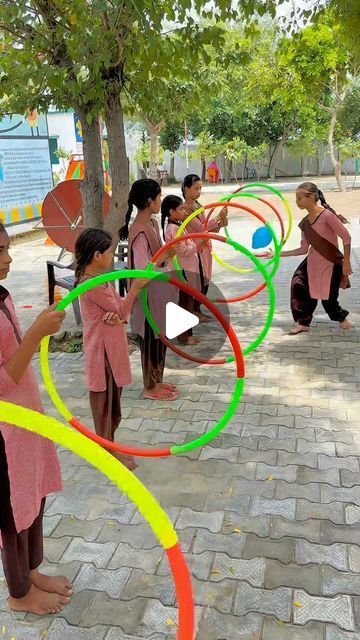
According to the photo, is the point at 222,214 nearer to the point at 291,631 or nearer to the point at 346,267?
the point at 346,267

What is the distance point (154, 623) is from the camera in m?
2.49

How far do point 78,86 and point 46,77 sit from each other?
1.11ft

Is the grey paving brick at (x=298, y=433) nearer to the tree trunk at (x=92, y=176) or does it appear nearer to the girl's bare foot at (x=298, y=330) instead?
the girl's bare foot at (x=298, y=330)

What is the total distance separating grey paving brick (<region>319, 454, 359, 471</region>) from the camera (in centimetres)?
366

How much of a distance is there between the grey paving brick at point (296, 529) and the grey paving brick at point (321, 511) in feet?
0.19

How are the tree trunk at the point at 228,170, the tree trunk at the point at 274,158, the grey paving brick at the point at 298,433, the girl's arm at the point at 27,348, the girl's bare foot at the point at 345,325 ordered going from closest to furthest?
the girl's arm at the point at 27,348 < the grey paving brick at the point at 298,433 < the girl's bare foot at the point at 345,325 < the tree trunk at the point at 274,158 < the tree trunk at the point at 228,170

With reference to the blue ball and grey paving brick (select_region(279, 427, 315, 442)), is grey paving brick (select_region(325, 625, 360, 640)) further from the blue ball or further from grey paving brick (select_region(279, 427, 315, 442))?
the blue ball

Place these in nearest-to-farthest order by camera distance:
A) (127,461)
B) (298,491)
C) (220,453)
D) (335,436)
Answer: (298,491) → (127,461) → (220,453) → (335,436)

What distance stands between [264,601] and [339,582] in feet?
1.27

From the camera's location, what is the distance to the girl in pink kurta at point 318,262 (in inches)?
235

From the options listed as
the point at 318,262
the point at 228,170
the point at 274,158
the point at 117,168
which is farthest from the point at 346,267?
the point at 228,170

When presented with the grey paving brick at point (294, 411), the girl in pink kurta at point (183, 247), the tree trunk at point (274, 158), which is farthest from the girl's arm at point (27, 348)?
the tree trunk at point (274, 158)

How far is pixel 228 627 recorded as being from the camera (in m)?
2.45

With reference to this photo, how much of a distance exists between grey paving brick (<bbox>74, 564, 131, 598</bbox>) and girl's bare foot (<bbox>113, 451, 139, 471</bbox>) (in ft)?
3.09
